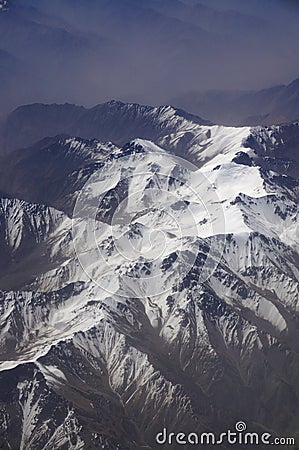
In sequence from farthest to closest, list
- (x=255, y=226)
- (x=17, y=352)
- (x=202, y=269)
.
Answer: (x=255, y=226) < (x=202, y=269) < (x=17, y=352)

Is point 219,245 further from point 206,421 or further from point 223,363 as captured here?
point 206,421

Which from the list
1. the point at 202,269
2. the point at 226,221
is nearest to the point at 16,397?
the point at 202,269

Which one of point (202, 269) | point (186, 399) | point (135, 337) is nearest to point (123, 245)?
point (202, 269)

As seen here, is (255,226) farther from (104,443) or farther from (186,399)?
(104,443)

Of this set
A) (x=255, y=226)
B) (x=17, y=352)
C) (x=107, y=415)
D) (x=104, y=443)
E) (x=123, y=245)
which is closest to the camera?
(x=104, y=443)

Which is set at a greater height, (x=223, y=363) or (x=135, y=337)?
(x=135, y=337)

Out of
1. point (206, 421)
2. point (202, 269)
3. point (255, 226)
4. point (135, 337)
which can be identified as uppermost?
point (255, 226)

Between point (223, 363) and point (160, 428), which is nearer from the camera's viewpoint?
point (160, 428)

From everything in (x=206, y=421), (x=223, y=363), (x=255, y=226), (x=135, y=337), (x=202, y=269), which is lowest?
(x=206, y=421)

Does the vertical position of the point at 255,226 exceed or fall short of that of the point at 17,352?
it exceeds it
